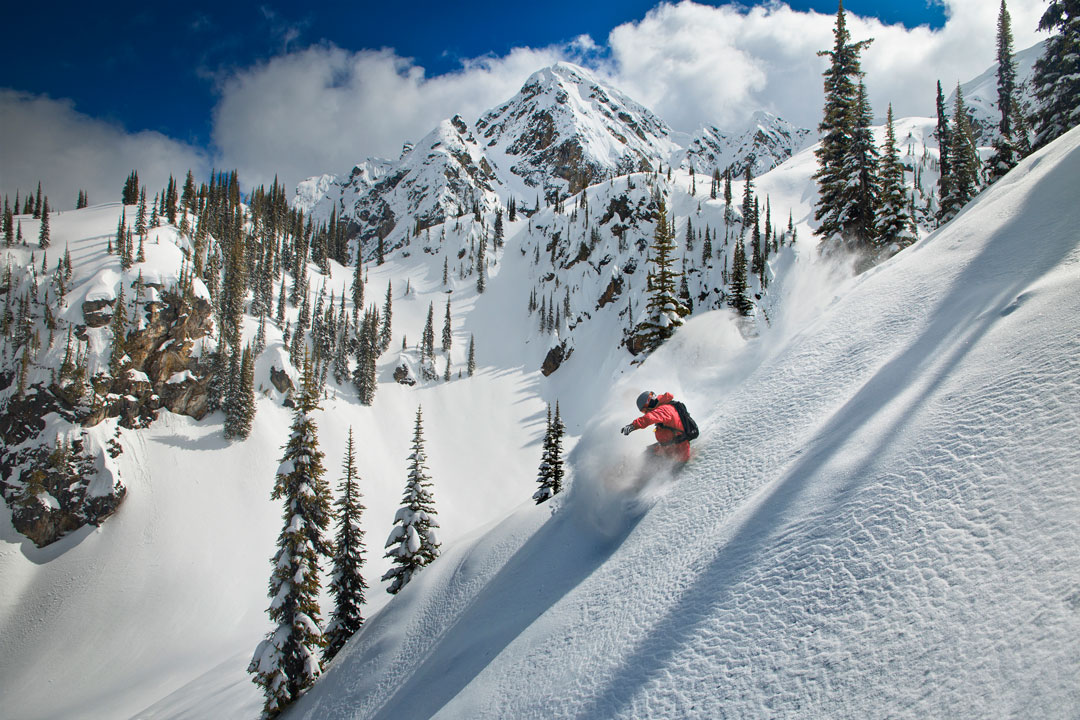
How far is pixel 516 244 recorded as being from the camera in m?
163

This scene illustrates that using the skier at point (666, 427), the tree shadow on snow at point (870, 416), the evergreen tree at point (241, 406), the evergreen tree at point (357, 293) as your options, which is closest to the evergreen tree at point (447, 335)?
the evergreen tree at point (357, 293)

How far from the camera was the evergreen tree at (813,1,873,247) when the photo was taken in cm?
2177

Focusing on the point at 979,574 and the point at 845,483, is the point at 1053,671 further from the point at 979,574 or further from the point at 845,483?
the point at 845,483

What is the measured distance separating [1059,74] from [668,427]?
3106 centimetres

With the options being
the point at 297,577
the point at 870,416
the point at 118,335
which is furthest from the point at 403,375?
the point at 870,416

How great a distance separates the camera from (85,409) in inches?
2266

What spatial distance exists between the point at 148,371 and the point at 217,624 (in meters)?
36.3

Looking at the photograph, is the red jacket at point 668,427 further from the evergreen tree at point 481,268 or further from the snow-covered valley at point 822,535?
the evergreen tree at point 481,268

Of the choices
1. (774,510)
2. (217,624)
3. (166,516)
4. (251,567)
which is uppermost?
(774,510)

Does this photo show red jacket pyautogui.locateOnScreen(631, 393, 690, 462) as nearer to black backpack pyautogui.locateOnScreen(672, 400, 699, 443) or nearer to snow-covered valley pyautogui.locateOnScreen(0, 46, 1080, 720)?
black backpack pyautogui.locateOnScreen(672, 400, 699, 443)

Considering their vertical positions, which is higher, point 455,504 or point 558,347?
point 558,347

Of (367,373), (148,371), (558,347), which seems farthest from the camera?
(558,347)

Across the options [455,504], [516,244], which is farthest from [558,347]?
[516,244]

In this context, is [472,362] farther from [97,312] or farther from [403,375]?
[97,312]
